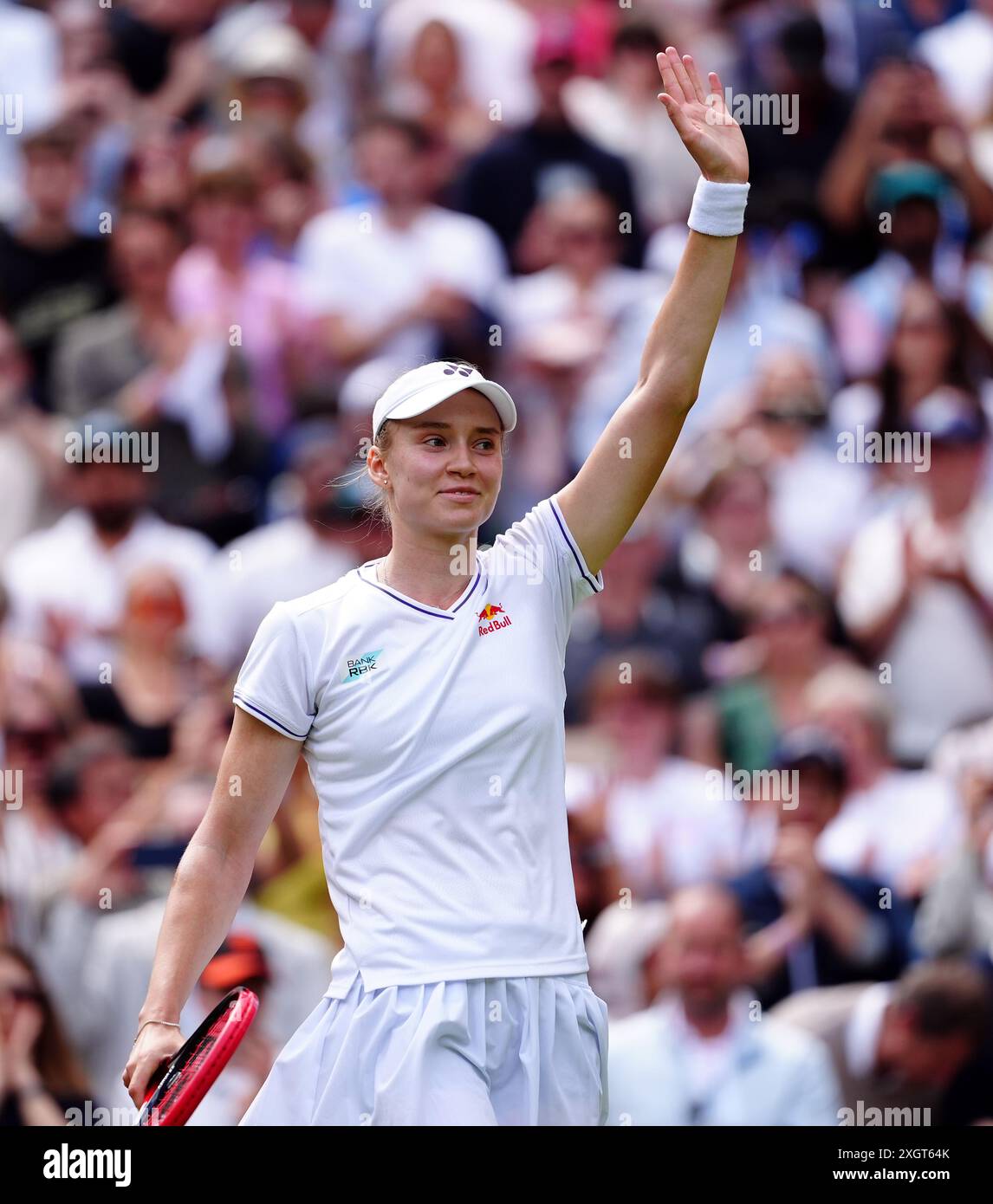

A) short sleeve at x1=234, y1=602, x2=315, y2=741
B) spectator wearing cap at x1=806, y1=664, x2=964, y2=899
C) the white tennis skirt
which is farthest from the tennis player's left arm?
spectator wearing cap at x1=806, y1=664, x2=964, y2=899

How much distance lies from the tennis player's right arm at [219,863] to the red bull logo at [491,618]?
384 millimetres

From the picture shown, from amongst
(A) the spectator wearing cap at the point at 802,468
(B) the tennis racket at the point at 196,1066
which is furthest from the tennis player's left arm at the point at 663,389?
(A) the spectator wearing cap at the point at 802,468

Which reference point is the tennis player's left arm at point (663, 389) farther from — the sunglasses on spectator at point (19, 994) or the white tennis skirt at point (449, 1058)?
the sunglasses on spectator at point (19, 994)

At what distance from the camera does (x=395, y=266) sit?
293 inches

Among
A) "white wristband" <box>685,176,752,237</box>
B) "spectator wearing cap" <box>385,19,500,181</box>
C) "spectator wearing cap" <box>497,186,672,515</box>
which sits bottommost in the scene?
"white wristband" <box>685,176,752,237</box>

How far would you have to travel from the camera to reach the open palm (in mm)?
3357

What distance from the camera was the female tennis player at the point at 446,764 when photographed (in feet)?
10.2

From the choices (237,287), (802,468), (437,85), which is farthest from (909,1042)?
(437,85)

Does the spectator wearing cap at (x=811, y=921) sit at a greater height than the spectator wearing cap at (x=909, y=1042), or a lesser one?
greater

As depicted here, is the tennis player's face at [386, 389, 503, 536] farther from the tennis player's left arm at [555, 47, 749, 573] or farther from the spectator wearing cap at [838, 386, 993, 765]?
the spectator wearing cap at [838, 386, 993, 765]

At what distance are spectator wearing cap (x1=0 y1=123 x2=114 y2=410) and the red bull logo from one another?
453cm

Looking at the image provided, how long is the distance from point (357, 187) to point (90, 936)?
3.15m

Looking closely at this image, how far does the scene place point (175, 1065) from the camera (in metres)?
3.09
